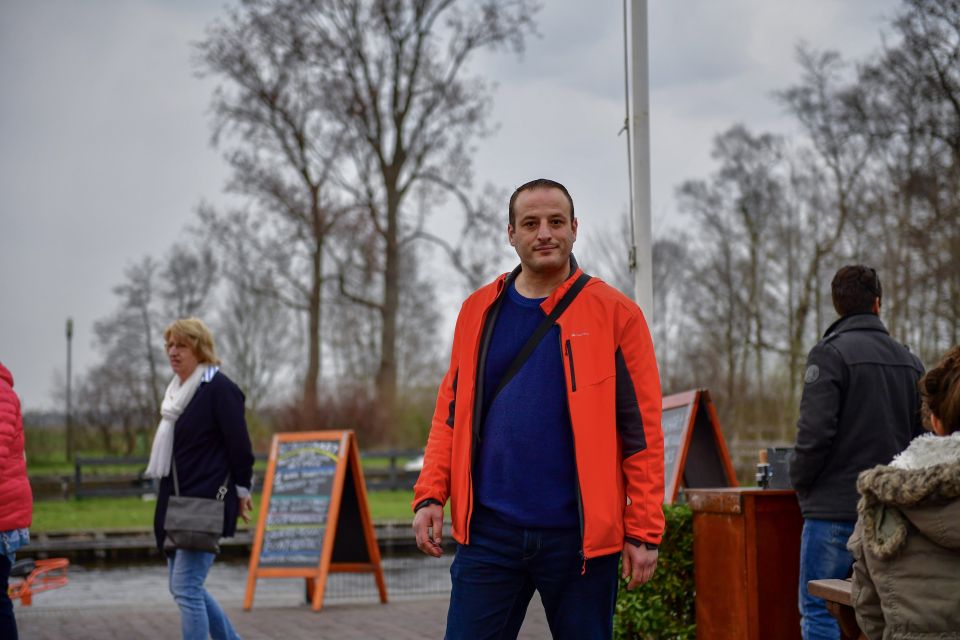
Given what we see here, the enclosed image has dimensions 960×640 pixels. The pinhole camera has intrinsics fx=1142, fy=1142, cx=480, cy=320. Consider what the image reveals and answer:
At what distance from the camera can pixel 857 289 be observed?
17.0 feet

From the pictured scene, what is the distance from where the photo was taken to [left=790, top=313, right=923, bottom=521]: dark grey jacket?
4937 millimetres

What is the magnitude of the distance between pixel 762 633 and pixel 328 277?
996 inches

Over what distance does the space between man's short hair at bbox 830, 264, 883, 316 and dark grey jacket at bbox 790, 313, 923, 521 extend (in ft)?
0.29

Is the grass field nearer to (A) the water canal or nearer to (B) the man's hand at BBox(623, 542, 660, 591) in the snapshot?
(A) the water canal

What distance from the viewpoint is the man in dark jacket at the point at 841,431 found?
492 centimetres

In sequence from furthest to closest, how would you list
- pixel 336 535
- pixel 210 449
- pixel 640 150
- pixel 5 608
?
pixel 336 535 → pixel 640 150 → pixel 210 449 → pixel 5 608

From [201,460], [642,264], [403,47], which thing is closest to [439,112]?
[403,47]

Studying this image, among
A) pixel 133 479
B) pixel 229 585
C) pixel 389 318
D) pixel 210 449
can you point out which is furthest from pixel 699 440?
pixel 389 318

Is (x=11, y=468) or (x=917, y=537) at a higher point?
(x=11, y=468)

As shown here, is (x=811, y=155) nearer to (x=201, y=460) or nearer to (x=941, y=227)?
(x=941, y=227)

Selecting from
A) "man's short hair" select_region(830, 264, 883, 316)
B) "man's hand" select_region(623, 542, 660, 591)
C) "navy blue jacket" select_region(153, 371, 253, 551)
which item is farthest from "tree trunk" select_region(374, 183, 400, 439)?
"man's hand" select_region(623, 542, 660, 591)

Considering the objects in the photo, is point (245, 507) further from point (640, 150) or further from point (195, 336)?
point (640, 150)

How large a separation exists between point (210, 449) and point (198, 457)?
0.26ft

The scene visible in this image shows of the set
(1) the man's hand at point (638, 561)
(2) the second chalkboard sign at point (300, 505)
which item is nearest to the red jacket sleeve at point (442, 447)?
(1) the man's hand at point (638, 561)
